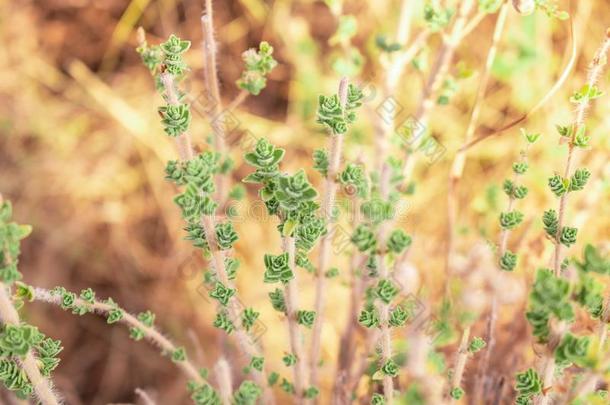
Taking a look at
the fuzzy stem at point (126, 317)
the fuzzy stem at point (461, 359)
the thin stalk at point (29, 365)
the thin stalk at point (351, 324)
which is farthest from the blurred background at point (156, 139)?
the thin stalk at point (29, 365)

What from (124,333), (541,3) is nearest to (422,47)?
(541,3)

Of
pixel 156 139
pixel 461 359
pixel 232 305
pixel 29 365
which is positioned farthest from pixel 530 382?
pixel 156 139

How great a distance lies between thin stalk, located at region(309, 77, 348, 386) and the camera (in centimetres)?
75

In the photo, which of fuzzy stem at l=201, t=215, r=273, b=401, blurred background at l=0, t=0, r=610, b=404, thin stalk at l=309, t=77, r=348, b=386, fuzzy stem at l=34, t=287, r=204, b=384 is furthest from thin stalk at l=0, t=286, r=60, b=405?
blurred background at l=0, t=0, r=610, b=404

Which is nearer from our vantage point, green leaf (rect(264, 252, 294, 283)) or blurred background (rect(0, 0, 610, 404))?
green leaf (rect(264, 252, 294, 283))

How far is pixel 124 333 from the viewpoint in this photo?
5.92 feet

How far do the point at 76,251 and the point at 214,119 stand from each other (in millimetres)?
1011

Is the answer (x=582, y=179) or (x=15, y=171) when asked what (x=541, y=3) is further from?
(x=15, y=171)

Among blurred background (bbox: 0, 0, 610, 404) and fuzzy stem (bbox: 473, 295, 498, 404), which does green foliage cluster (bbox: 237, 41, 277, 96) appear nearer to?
fuzzy stem (bbox: 473, 295, 498, 404)

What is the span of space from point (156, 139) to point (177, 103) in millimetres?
1187

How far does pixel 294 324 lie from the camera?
35.5 inches

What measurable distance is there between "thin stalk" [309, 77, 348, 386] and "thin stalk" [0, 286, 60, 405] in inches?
14.5

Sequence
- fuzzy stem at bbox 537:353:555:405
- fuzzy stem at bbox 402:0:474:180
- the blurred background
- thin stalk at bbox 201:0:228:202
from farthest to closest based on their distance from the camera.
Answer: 1. the blurred background
2. fuzzy stem at bbox 402:0:474:180
3. thin stalk at bbox 201:0:228:202
4. fuzzy stem at bbox 537:353:555:405

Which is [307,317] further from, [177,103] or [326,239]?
[177,103]
